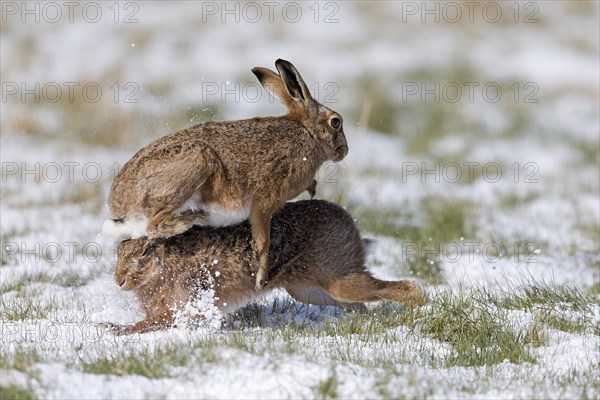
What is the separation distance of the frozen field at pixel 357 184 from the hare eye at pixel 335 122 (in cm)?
36

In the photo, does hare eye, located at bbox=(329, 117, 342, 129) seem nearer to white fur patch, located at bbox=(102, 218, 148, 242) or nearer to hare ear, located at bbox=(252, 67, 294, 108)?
hare ear, located at bbox=(252, 67, 294, 108)

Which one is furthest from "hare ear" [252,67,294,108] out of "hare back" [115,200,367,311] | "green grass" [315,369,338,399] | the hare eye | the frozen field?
"green grass" [315,369,338,399]

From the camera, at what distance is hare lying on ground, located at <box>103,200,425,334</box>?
5.07m

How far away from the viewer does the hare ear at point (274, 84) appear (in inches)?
225

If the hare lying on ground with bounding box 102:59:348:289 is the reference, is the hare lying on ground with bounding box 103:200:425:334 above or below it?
below

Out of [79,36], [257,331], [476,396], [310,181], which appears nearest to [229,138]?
[310,181]

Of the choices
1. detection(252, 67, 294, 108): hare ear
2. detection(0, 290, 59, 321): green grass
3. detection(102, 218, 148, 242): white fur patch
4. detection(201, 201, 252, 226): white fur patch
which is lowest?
detection(0, 290, 59, 321): green grass

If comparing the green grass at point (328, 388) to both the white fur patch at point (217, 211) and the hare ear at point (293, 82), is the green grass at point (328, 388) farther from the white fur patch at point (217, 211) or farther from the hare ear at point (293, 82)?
the hare ear at point (293, 82)

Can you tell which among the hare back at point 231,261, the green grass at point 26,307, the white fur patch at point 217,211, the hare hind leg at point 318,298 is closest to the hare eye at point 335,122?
the hare back at point 231,261

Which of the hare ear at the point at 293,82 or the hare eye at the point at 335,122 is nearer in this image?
the hare ear at the point at 293,82

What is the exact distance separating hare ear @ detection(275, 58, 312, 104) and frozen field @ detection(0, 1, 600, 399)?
2.02ft

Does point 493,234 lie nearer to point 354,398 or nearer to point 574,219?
point 574,219

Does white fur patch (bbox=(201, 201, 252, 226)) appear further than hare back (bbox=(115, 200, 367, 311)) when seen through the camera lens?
No

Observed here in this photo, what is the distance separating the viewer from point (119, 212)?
4.98 metres
